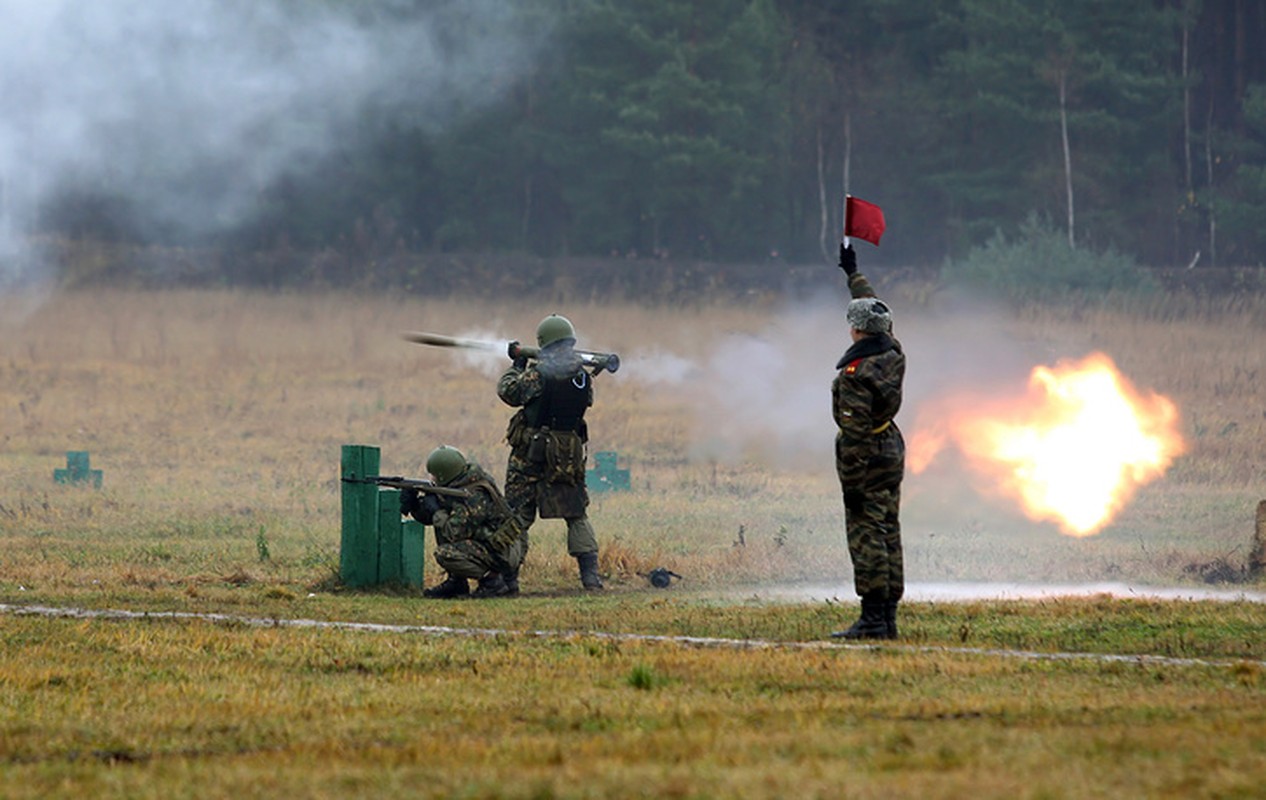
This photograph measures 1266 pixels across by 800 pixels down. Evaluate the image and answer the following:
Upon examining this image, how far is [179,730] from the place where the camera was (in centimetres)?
968

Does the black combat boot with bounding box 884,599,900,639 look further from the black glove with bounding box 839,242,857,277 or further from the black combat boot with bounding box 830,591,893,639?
the black glove with bounding box 839,242,857,277

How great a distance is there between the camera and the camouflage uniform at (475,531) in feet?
58.0

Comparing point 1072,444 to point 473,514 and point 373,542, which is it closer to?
point 473,514

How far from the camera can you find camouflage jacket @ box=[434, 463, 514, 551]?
1778 centimetres

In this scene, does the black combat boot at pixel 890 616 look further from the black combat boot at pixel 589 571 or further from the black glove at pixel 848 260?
the black combat boot at pixel 589 571

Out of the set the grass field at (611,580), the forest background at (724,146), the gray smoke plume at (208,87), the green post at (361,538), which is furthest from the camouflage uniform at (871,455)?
the forest background at (724,146)

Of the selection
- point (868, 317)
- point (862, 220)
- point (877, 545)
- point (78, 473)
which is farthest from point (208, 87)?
point (877, 545)

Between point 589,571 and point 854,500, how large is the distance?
5452 millimetres

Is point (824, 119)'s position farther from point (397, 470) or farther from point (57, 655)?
point (57, 655)

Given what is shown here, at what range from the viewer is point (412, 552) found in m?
17.8

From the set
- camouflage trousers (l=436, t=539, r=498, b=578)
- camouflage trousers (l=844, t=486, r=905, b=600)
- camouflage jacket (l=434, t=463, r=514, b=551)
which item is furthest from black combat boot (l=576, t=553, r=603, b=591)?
camouflage trousers (l=844, t=486, r=905, b=600)

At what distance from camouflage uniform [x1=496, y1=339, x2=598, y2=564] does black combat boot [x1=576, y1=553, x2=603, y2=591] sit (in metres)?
0.05

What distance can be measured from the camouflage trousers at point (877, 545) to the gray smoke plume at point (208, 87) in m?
18.8

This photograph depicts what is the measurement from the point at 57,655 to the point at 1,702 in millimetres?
1937
